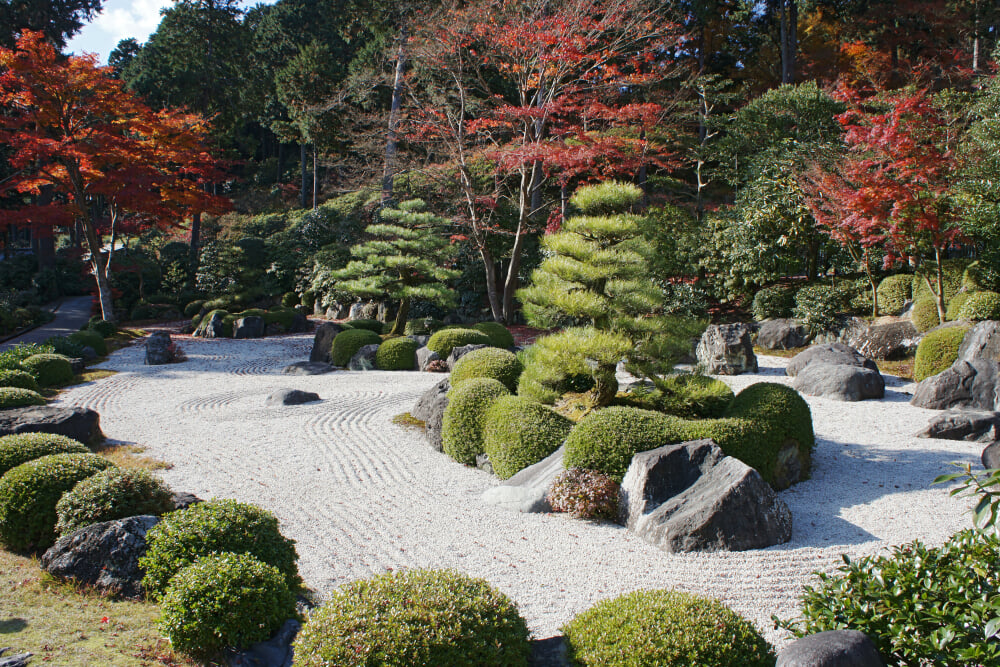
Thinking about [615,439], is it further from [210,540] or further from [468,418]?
[210,540]

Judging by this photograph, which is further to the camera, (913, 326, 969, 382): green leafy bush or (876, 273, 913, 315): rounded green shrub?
(876, 273, 913, 315): rounded green shrub

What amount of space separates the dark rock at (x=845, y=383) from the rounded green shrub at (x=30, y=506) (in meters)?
9.37

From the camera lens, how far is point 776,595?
4.10 meters

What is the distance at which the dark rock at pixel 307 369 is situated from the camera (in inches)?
497

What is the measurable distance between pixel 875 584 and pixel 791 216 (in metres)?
13.6

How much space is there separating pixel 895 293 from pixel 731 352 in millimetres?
4658

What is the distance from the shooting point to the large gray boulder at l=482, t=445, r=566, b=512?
5.66 meters

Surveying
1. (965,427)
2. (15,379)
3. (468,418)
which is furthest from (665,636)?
(15,379)

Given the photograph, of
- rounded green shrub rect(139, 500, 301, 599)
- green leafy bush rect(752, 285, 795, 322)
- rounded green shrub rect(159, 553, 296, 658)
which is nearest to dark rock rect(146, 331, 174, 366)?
rounded green shrub rect(139, 500, 301, 599)

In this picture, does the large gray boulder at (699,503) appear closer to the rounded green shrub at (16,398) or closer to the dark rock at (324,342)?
the rounded green shrub at (16,398)

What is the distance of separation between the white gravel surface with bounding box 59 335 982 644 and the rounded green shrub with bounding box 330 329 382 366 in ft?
9.93

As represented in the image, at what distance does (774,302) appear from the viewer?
581 inches

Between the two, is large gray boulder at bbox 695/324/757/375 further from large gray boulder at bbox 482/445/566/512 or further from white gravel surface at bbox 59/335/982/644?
large gray boulder at bbox 482/445/566/512

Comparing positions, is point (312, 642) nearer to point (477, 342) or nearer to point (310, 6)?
point (477, 342)
